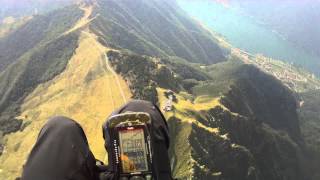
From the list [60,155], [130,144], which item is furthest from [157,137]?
[60,155]

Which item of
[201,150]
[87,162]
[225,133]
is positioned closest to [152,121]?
[87,162]

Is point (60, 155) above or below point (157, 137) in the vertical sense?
below

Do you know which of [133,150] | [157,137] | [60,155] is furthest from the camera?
[157,137]

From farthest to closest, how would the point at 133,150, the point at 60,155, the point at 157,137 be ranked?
the point at 157,137 → the point at 133,150 → the point at 60,155

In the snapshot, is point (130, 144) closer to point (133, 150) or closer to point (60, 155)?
point (133, 150)

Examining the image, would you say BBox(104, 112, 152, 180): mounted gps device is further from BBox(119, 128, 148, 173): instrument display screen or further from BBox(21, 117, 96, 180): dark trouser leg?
BBox(21, 117, 96, 180): dark trouser leg

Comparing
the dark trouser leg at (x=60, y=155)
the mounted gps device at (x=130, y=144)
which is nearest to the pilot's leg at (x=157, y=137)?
the mounted gps device at (x=130, y=144)

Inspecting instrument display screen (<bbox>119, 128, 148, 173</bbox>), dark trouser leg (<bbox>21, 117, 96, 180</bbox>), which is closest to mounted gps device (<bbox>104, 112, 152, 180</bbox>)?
instrument display screen (<bbox>119, 128, 148, 173</bbox>)
